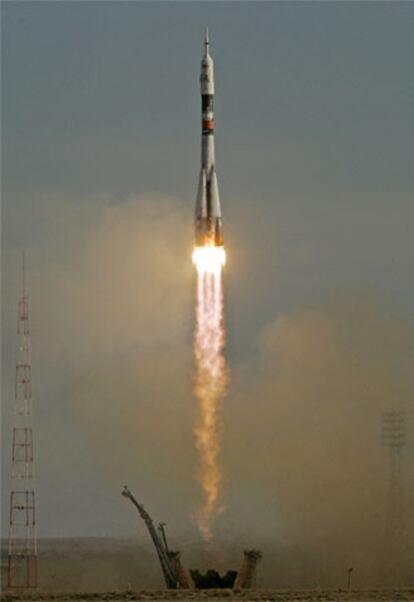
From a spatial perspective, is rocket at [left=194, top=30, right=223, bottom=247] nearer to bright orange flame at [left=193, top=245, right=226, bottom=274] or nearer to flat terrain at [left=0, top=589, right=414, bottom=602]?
bright orange flame at [left=193, top=245, right=226, bottom=274]

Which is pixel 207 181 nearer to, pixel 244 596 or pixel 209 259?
pixel 209 259

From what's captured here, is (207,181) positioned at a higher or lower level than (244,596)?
higher

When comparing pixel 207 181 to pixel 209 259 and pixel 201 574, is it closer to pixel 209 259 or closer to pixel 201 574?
pixel 209 259

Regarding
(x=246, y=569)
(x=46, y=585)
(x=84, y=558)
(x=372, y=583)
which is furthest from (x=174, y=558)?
(x=84, y=558)

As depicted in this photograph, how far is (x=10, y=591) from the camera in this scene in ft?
246

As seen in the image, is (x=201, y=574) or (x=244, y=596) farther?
(x=201, y=574)

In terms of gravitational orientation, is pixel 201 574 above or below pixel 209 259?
below

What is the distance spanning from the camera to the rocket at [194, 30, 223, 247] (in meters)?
73.2

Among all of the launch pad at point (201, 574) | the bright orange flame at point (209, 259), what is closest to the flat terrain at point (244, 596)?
the launch pad at point (201, 574)

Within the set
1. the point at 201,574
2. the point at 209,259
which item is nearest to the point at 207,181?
the point at 209,259

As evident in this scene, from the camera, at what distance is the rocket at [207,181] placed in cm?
7325

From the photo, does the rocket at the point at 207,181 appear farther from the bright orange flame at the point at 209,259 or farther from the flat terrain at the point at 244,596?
the flat terrain at the point at 244,596

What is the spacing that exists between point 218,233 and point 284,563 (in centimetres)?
1234

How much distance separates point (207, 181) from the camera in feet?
243
